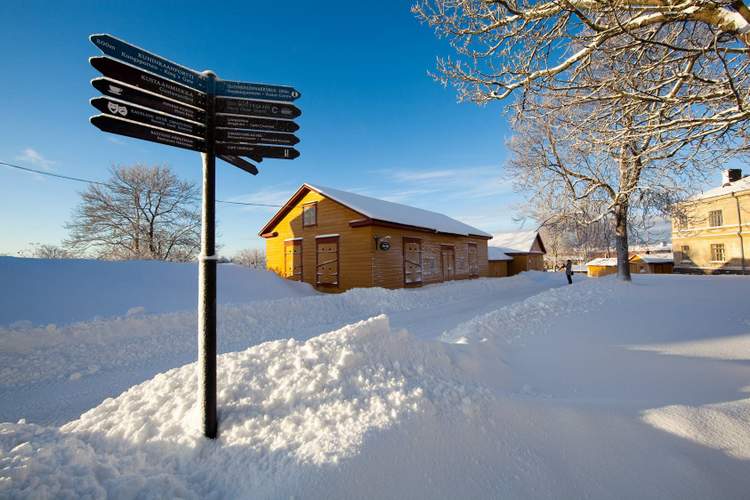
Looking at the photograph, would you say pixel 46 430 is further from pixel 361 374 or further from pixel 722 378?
pixel 722 378

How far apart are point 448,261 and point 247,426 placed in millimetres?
20290

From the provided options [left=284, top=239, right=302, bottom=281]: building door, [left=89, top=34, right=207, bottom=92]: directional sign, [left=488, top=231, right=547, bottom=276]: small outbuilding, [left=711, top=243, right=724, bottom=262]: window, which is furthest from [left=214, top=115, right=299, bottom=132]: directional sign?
[left=711, top=243, right=724, bottom=262]: window

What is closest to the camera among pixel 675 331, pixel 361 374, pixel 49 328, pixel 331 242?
pixel 361 374

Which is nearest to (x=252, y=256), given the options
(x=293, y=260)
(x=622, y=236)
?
(x=293, y=260)

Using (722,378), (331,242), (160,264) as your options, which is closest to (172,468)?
(722,378)

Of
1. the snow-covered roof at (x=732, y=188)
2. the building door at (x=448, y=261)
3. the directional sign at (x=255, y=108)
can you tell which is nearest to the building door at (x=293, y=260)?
the building door at (x=448, y=261)

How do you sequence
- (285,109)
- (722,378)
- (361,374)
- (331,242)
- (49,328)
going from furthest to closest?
1. (331,242)
2. (49,328)
3. (722,378)
4. (361,374)
5. (285,109)

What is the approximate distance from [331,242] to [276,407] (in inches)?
587

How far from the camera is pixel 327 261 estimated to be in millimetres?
17672

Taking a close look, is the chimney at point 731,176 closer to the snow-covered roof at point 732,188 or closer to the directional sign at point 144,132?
the snow-covered roof at point 732,188

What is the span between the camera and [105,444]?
251 centimetres

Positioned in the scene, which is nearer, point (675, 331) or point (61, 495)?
point (61, 495)

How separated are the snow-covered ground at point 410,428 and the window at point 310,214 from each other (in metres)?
13.7

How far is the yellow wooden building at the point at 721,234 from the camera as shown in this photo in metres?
25.0
